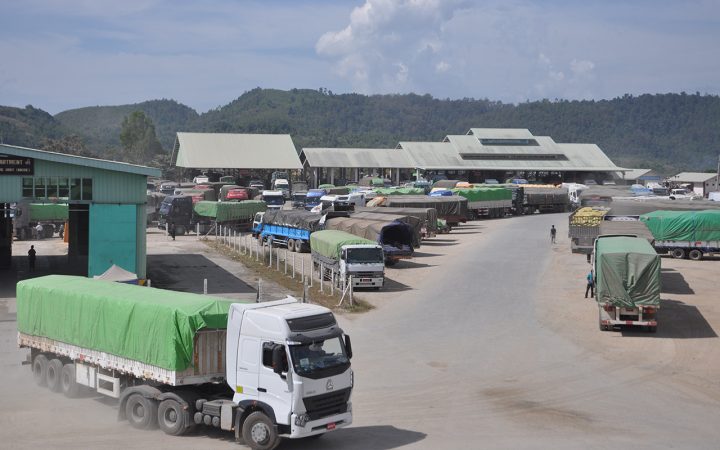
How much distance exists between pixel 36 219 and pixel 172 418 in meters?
48.5

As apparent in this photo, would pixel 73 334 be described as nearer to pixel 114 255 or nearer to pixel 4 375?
pixel 4 375

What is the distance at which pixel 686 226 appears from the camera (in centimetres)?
4800

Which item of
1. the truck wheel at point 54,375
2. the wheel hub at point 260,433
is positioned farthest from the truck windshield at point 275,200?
the wheel hub at point 260,433

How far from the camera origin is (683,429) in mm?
19188

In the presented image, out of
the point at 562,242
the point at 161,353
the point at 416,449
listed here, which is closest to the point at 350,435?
the point at 416,449

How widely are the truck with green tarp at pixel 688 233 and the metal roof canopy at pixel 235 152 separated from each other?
206ft

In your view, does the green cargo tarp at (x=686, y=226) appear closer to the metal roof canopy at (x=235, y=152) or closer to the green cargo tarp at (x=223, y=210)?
the green cargo tarp at (x=223, y=210)

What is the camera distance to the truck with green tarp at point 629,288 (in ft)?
95.3

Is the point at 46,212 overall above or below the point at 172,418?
above

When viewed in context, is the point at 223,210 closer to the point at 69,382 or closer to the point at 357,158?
the point at 69,382

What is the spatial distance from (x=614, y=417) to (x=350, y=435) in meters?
6.54

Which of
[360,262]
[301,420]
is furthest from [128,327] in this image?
[360,262]

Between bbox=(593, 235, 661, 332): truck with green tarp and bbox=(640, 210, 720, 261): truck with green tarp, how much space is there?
1956 cm

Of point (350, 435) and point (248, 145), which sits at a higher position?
point (248, 145)
